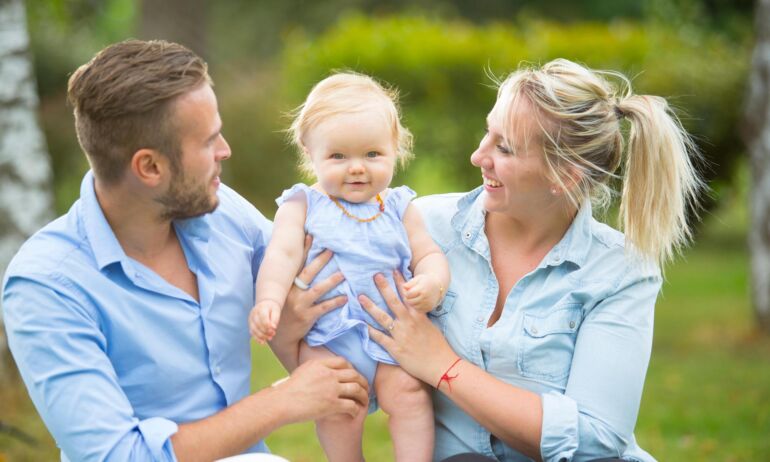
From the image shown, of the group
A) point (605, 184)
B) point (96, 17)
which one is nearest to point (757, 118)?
point (605, 184)

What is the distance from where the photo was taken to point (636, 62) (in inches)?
571

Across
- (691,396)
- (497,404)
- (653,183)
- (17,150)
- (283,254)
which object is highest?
(653,183)

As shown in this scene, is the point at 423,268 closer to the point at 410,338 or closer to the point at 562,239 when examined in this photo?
the point at 410,338

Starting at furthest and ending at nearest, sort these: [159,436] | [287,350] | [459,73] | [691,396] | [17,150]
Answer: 1. [459,73]
2. [691,396]
3. [17,150]
4. [287,350]
5. [159,436]

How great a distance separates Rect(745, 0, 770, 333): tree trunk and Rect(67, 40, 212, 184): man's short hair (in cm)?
580

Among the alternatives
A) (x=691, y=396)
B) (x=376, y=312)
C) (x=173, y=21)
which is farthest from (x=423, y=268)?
(x=173, y=21)

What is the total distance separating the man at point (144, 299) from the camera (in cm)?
256

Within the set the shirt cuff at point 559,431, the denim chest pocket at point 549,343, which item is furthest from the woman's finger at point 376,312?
the shirt cuff at point 559,431

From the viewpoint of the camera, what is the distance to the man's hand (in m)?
2.81

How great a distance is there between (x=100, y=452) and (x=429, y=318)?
1.08 meters

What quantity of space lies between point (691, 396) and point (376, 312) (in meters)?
4.19

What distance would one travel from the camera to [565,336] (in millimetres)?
2973

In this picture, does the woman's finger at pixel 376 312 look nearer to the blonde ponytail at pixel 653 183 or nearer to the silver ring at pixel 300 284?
the silver ring at pixel 300 284

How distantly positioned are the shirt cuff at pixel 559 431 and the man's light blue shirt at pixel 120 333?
906mm
